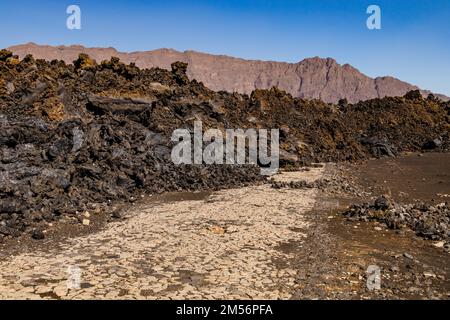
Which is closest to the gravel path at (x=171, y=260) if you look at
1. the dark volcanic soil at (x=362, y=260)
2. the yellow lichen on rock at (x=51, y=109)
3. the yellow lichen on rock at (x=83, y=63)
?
the dark volcanic soil at (x=362, y=260)

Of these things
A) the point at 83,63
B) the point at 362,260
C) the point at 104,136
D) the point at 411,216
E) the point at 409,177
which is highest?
the point at 83,63

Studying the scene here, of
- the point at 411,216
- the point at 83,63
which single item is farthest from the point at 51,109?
the point at 411,216

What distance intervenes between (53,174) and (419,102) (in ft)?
192

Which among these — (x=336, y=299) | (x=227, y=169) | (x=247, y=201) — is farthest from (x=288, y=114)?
(x=336, y=299)

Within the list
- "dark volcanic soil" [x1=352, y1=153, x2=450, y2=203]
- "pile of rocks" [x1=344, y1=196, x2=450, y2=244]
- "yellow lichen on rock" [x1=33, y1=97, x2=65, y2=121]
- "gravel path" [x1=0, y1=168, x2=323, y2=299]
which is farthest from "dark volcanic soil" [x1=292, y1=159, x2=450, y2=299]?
"yellow lichen on rock" [x1=33, y1=97, x2=65, y2=121]

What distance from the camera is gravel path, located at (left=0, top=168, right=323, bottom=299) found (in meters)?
9.70

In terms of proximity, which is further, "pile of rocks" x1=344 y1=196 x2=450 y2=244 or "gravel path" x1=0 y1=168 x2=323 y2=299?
"pile of rocks" x1=344 y1=196 x2=450 y2=244

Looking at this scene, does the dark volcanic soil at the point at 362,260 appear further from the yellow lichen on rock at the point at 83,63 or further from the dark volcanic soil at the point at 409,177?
the yellow lichen on rock at the point at 83,63

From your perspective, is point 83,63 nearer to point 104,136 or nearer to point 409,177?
point 104,136

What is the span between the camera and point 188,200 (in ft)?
67.2

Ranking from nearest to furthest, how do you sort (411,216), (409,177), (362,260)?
(362,260), (411,216), (409,177)

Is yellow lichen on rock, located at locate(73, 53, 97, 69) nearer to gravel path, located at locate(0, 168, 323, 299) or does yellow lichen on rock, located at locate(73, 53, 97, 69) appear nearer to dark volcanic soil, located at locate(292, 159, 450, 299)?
gravel path, located at locate(0, 168, 323, 299)

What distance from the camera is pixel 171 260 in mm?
11820

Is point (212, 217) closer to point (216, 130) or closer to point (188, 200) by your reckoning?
point (188, 200)
